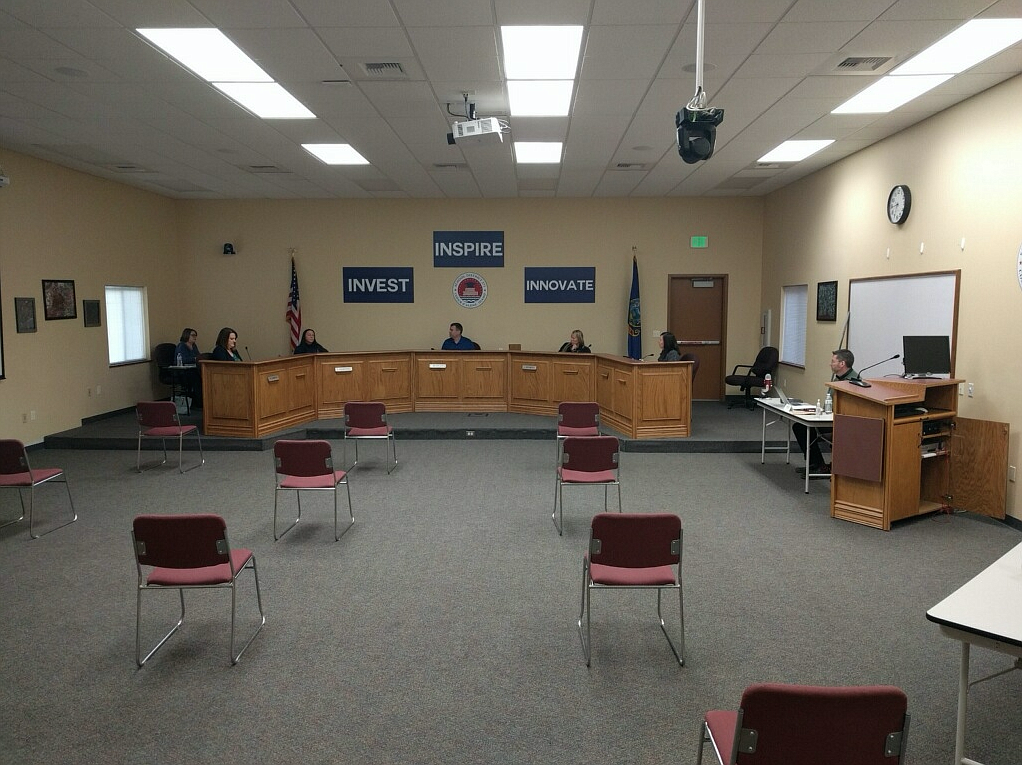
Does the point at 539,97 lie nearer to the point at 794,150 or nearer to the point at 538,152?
the point at 538,152

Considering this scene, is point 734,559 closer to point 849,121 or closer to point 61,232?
point 849,121

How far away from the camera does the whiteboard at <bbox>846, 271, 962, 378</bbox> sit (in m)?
6.62

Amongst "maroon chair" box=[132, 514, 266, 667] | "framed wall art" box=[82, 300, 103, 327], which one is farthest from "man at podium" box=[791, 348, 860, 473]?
"framed wall art" box=[82, 300, 103, 327]

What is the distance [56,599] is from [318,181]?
296 inches

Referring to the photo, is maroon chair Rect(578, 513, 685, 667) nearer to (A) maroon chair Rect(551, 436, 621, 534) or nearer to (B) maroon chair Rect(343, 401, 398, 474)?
(A) maroon chair Rect(551, 436, 621, 534)

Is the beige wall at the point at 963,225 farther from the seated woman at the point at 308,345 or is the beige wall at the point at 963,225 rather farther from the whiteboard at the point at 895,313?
the seated woman at the point at 308,345

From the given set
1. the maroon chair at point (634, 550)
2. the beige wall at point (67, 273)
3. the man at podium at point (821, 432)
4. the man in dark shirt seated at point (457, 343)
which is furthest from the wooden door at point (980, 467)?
the beige wall at point (67, 273)

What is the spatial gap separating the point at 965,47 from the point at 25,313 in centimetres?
1038

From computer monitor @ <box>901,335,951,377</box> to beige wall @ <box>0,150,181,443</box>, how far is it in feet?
33.5

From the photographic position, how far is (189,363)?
435 inches

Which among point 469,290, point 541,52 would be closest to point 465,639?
point 541,52

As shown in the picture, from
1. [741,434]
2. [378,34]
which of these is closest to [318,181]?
[378,34]

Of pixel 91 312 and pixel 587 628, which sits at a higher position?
pixel 91 312

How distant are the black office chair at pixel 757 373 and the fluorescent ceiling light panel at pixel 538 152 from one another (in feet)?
16.0
